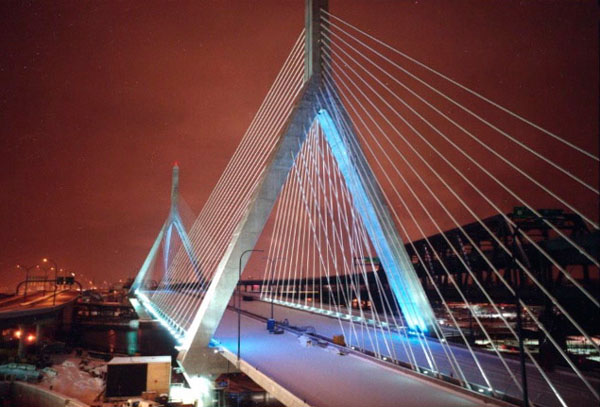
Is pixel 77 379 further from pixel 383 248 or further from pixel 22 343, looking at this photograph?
pixel 383 248

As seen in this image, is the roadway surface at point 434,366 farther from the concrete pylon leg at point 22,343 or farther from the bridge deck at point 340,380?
the concrete pylon leg at point 22,343

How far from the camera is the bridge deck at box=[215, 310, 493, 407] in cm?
939

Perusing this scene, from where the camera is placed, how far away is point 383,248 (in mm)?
17266

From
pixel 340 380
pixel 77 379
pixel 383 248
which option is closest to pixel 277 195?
pixel 383 248

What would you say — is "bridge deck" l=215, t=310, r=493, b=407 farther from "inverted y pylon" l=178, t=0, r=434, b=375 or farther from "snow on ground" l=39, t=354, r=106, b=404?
"snow on ground" l=39, t=354, r=106, b=404

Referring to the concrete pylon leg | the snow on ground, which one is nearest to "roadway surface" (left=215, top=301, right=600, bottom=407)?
the snow on ground

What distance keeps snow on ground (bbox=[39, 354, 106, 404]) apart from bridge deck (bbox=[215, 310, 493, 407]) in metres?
15.4

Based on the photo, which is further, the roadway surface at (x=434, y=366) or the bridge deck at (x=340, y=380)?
the roadway surface at (x=434, y=366)

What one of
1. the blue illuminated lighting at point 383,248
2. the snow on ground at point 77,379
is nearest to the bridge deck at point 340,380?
the blue illuminated lighting at point 383,248

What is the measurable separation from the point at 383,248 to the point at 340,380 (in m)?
6.88

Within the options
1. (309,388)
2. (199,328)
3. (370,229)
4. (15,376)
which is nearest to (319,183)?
(370,229)

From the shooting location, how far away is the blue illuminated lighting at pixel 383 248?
1695cm

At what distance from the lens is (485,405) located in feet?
29.1

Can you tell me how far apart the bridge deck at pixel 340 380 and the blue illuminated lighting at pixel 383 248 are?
346 centimetres
